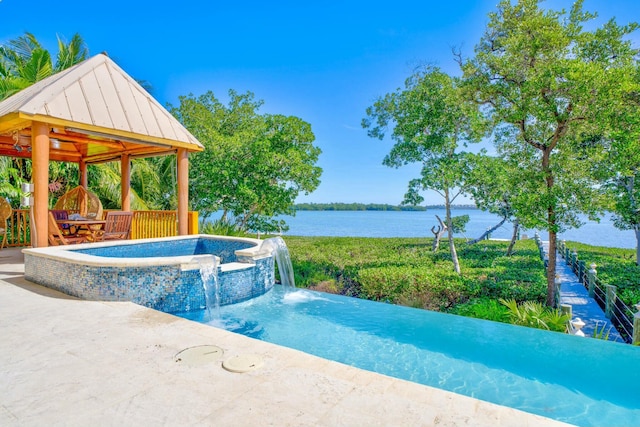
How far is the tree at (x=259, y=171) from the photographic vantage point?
46.4 ft

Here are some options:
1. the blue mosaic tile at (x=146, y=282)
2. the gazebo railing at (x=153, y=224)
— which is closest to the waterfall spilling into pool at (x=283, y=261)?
the blue mosaic tile at (x=146, y=282)

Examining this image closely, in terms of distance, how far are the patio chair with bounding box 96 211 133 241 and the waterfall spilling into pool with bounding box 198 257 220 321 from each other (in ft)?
15.0

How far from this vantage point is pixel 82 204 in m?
11.1

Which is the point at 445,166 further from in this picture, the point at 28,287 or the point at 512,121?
the point at 28,287

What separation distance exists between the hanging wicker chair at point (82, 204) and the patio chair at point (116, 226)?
3.67 ft

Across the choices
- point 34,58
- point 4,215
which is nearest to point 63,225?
point 4,215

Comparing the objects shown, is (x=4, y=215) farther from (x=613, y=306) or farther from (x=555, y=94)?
(x=613, y=306)

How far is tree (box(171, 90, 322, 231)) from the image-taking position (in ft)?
46.4

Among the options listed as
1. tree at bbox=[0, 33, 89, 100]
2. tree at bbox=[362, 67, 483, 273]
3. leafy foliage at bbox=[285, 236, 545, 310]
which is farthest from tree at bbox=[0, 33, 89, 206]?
tree at bbox=[362, 67, 483, 273]

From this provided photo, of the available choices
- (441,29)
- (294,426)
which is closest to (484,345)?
(294,426)

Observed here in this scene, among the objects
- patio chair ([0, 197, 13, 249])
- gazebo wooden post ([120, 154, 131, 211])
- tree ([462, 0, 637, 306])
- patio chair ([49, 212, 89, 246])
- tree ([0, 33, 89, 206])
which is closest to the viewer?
tree ([462, 0, 637, 306])

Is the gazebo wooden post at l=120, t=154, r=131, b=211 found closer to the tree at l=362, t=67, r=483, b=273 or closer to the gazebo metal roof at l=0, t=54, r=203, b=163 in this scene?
the gazebo metal roof at l=0, t=54, r=203, b=163

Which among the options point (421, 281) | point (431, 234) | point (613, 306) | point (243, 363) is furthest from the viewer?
point (431, 234)

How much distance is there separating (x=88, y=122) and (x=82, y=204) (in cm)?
436
